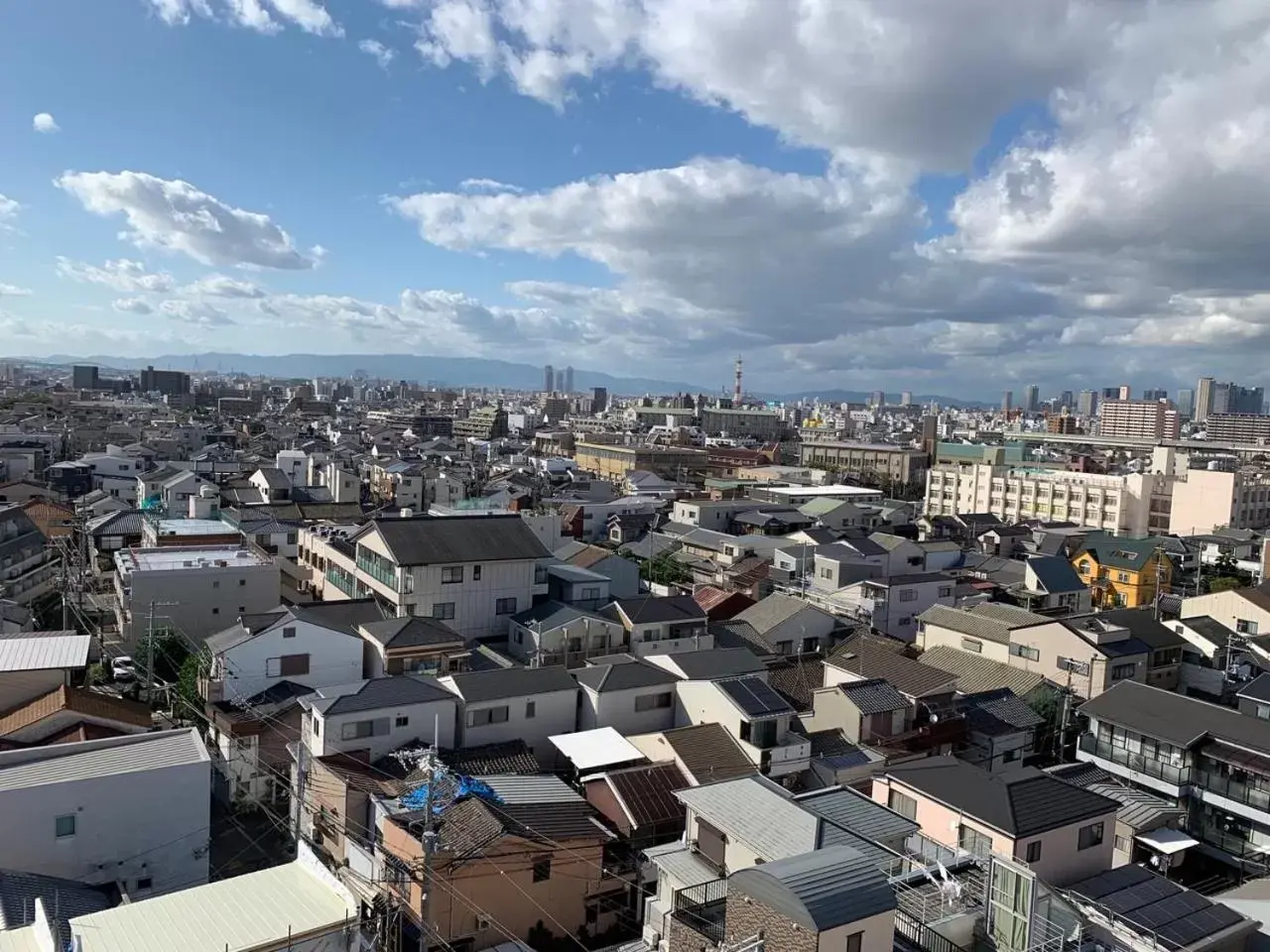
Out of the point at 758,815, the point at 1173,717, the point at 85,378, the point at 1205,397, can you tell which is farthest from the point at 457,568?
the point at 1205,397

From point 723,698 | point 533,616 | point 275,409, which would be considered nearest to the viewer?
point 723,698

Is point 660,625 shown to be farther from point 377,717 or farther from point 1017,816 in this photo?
point 1017,816

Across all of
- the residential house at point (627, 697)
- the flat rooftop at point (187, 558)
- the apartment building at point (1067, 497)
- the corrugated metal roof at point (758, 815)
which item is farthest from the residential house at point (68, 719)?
the apartment building at point (1067, 497)

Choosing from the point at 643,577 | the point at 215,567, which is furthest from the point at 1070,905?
the point at 643,577

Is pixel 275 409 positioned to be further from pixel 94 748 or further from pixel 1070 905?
pixel 1070 905

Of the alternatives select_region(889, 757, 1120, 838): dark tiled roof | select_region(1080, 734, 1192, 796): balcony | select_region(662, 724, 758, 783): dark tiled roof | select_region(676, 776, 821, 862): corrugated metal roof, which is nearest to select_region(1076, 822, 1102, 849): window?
select_region(889, 757, 1120, 838): dark tiled roof

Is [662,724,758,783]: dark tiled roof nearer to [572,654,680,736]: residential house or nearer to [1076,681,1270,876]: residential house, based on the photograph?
[572,654,680,736]: residential house

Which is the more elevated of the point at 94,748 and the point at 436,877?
the point at 94,748
